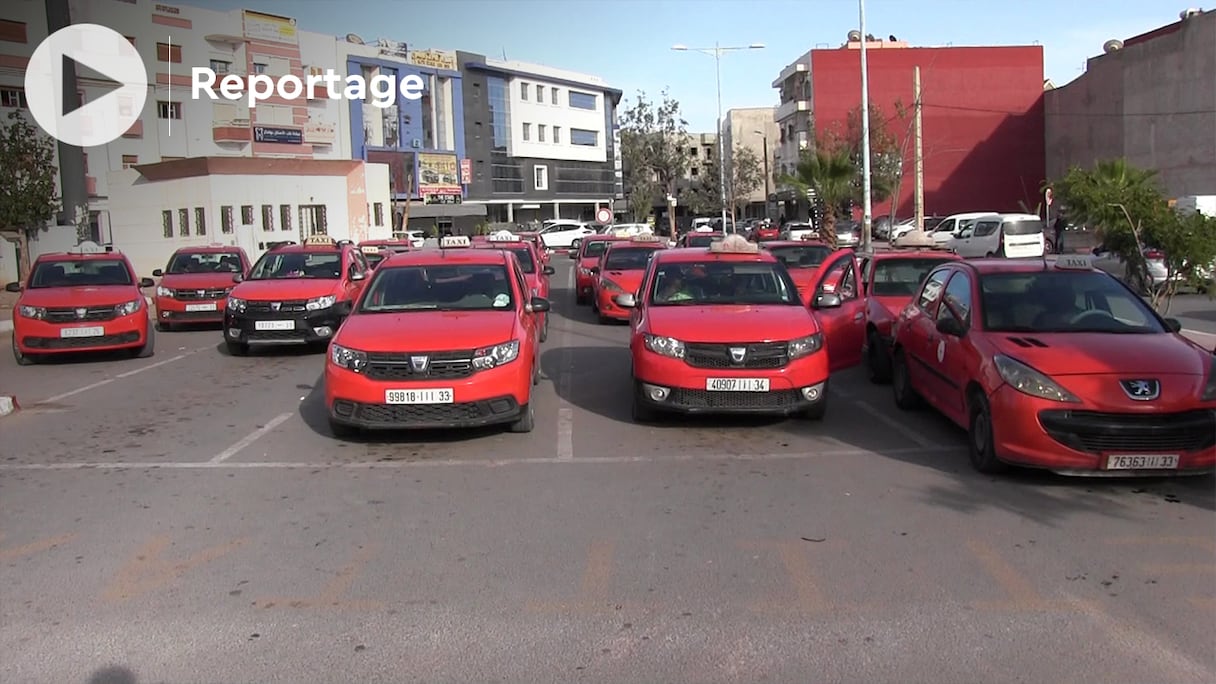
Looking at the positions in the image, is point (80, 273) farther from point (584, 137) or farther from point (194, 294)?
point (584, 137)

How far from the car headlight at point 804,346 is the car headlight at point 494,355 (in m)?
2.34

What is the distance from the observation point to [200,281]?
18.5 metres

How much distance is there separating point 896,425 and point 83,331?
444 inches

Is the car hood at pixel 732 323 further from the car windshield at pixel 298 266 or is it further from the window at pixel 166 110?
the window at pixel 166 110

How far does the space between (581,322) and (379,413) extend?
11.1 metres

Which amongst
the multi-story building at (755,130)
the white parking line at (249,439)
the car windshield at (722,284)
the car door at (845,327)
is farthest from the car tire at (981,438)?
the multi-story building at (755,130)

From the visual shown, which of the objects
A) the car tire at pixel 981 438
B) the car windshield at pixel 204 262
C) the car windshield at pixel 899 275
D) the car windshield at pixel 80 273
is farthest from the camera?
the car windshield at pixel 204 262

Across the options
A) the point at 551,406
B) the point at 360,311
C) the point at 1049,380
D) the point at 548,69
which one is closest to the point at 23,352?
the point at 360,311

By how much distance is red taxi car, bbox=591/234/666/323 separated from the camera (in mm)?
17922

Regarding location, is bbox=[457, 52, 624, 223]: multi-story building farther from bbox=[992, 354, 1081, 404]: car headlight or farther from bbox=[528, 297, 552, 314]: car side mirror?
bbox=[992, 354, 1081, 404]: car headlight

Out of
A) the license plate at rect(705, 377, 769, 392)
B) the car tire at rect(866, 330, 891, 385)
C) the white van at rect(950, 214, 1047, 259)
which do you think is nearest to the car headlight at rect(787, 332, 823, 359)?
the license plate at rect(705, 377, 769, 392)

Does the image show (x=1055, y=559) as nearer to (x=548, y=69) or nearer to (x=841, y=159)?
(x=841, y=159)

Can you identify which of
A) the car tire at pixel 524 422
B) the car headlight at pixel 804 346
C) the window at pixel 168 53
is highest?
the window at pixel 168 53

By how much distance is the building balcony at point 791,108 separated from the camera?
66.1m
